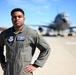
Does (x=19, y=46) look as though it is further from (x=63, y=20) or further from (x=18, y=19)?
(x=63, y=20)

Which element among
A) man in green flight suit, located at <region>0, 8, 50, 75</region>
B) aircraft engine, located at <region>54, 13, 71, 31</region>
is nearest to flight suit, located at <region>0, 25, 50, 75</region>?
man in green flight suit, located at <region>0, 8, 50, 75</region>

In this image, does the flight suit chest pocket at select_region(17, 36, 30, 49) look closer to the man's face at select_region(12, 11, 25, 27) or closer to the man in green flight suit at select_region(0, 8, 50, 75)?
the man in green flight suit at select_region(0, 8, 50, 75)

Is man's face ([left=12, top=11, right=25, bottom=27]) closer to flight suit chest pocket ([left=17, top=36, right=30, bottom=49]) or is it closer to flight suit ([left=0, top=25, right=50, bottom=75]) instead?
flight suit ([left=0, top=25, right=50, bottom=75])

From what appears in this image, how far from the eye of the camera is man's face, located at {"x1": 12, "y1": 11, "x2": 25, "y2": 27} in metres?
3.03

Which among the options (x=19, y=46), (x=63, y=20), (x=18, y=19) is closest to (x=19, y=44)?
(x=19, y=46)

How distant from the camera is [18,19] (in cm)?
303

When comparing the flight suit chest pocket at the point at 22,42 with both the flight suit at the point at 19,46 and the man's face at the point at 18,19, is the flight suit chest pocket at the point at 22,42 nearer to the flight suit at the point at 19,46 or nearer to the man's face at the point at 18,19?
the flight suit at the point at 19,46

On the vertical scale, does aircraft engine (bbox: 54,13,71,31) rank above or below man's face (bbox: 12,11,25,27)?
below

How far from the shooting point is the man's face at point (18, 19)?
9.93ft

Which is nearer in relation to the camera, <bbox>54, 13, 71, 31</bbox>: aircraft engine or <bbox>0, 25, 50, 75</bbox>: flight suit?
<bbox>0, 25, 50, 75</bbox>: flight suit

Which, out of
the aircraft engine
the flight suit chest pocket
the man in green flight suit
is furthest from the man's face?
the aircraft engine

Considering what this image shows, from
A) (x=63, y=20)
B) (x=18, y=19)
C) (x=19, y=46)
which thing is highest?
(x=18, y=19)

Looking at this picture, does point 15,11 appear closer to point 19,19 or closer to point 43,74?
point 19,19

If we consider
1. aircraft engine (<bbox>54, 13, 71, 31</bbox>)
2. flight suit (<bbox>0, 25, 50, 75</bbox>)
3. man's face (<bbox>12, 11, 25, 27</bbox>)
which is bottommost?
aircraft engine (<bbox>54, 13, 71, 31</bbox>)
